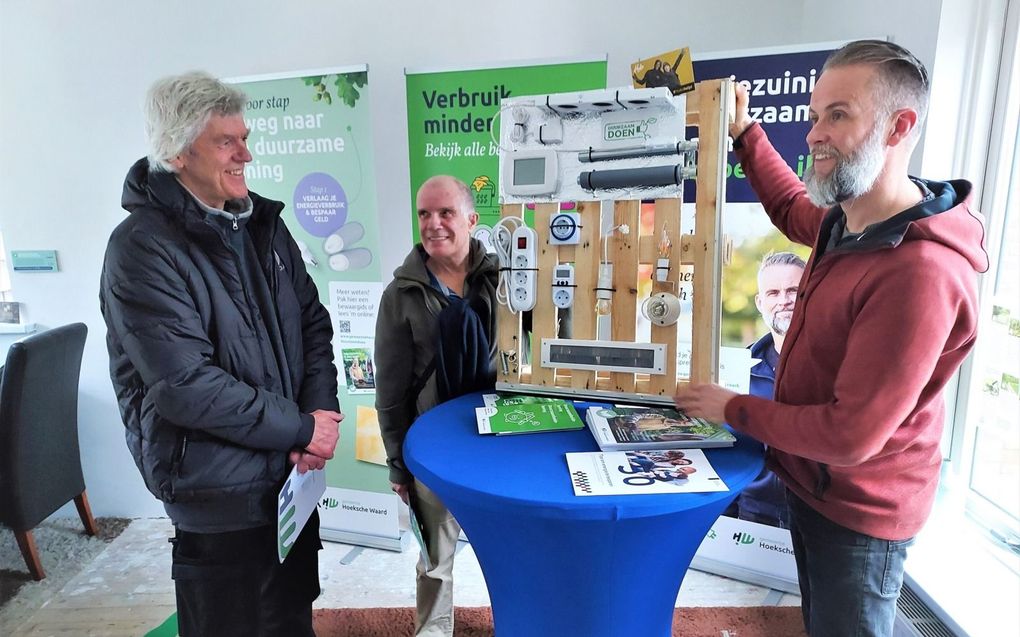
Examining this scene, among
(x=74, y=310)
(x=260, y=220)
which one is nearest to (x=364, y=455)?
(x=260, y=220)

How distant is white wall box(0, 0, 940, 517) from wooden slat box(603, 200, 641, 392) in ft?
4.02

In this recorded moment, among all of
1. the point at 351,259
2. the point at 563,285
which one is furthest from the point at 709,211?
the point at 351,259

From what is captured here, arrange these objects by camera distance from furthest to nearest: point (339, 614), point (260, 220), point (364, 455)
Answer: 1. point (364, 455)
2. point (339, 614)
3. point (260, 220)

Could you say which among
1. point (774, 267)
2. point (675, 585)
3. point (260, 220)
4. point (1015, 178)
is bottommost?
point (675, 585)

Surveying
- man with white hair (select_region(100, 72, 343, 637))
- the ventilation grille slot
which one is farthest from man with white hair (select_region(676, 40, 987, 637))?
man with white hair (select_region(100, 72, 343, 637))

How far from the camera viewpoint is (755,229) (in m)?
2.17

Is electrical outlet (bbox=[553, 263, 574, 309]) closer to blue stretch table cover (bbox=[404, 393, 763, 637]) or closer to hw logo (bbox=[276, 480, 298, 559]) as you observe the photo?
blue stretch table cover (bbox=[404, 393, 763, 637])

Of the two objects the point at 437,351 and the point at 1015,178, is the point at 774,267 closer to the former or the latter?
the point at 1015,178

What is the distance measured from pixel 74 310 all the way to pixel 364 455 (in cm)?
166

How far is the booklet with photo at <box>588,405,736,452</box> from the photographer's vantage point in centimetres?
123

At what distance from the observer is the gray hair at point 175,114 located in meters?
1.36

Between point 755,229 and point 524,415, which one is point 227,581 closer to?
point 524,415

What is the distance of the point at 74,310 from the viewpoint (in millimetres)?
2961

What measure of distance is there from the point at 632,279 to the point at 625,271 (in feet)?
0.08
